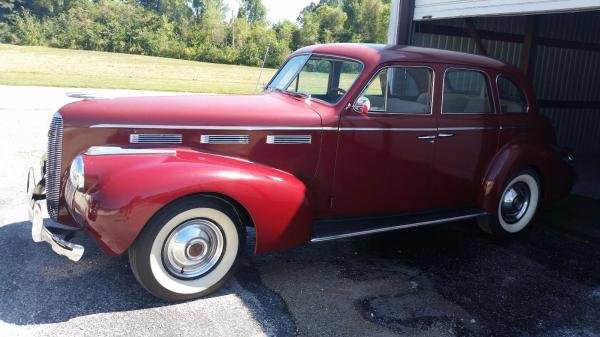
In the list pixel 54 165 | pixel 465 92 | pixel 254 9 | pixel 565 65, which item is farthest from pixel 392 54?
pixel 254 9

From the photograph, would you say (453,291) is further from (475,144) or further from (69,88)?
(69,88)

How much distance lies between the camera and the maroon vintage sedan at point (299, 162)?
3.45 metres

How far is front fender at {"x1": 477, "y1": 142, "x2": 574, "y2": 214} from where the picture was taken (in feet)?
16.7

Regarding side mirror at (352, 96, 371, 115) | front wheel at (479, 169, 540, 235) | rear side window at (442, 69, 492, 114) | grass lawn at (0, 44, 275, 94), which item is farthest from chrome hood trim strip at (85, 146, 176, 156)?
grass lawn at (0, 44, 275, 94)

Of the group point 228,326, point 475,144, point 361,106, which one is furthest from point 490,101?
point 228,326

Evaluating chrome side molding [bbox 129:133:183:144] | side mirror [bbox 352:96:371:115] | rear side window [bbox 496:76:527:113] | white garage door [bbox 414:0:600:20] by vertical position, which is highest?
white garage door [bbox 414:0:600:20]

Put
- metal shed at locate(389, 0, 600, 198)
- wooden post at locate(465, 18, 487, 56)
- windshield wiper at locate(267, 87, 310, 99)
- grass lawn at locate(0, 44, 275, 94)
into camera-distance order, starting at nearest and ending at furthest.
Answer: windshield wiper at locate(267, 87, 310, 99), wooden post at locate(465, 18, 487, 56), metal shed at locate(389, 0, 600, 198), grass lawn at locate(0, 44, 275, 94)

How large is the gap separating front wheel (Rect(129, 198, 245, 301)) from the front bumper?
1.19 feet

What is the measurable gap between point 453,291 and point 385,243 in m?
1.08

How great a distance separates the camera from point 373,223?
14.6 ft

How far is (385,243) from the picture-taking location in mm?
5070

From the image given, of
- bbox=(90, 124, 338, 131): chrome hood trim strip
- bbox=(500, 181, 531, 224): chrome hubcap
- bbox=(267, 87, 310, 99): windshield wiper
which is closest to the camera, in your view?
bbox=(90, 124, 338, 131): chrome hood trim strip

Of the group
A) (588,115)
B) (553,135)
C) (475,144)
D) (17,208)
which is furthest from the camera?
(588,115)

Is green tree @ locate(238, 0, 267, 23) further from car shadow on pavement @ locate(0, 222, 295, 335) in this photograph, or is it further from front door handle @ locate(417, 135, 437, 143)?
car shadow on pavement @ locate(0, 222, 295, 335)
